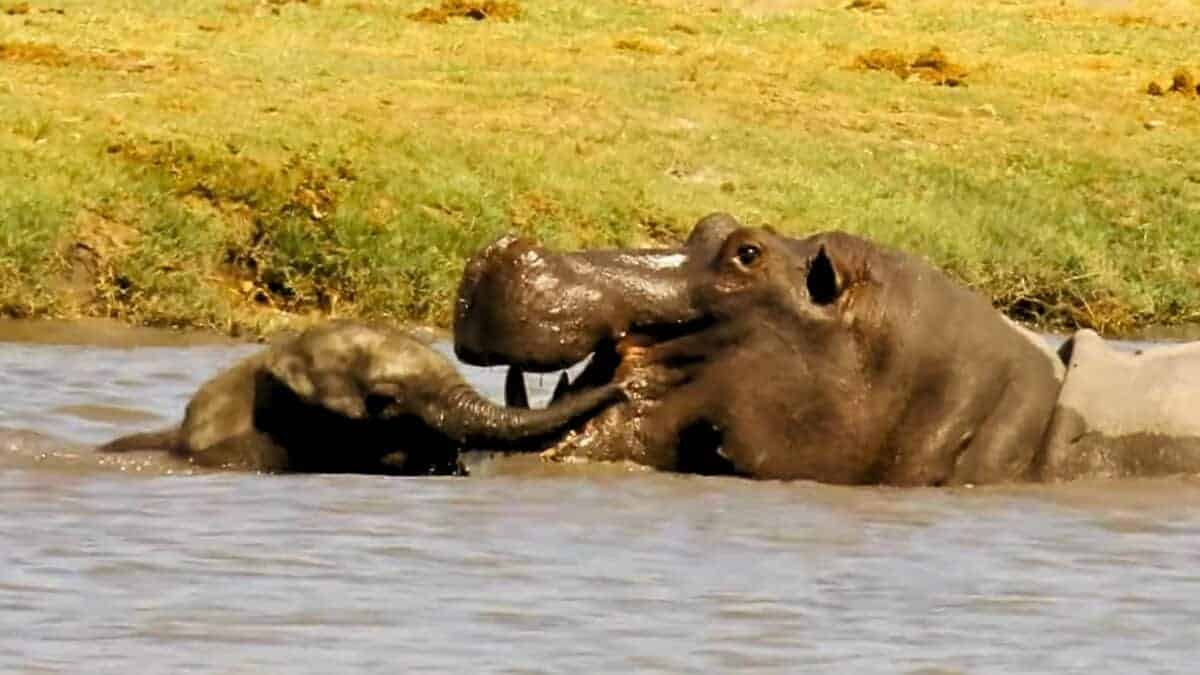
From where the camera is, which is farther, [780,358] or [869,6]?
[869,6]

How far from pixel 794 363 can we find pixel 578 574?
96 cm

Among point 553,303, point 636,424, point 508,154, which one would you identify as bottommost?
point 508,154

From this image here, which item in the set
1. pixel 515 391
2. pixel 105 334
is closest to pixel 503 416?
pixel 515 391

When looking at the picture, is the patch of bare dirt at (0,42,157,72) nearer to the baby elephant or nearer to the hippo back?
the baby elephant

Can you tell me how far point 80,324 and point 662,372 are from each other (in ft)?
19.6

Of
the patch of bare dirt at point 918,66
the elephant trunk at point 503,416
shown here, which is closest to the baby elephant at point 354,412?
the elephant trunk at point 503,416

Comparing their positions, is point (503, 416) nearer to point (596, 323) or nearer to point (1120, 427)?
point (596, 323)

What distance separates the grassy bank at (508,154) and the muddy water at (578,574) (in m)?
5.18

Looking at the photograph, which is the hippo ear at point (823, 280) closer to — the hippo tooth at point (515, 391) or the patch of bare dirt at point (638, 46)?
the hippo tooth at point (515, 391)

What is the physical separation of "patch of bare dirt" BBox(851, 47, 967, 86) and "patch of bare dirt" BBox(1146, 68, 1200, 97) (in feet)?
4.62

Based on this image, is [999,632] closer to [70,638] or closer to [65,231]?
[70,638]

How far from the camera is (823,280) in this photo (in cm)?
695

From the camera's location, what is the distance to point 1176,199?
55.7 feet

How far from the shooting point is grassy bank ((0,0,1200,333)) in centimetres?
1316
